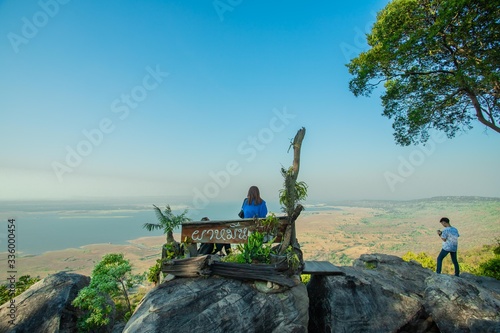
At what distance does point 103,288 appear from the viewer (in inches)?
294

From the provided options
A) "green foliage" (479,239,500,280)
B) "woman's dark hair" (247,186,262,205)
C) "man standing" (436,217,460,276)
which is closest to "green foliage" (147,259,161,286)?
"woman's dark hair" (247,186,262,205)

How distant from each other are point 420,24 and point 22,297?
794 inches

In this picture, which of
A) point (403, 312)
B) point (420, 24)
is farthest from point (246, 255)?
point (420, 24)

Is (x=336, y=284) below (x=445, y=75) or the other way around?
below

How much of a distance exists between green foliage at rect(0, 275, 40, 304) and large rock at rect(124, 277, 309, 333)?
7.10m

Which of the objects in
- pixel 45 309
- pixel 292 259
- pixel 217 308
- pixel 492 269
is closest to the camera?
pixel 217 308

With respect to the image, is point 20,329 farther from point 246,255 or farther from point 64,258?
point 64,258

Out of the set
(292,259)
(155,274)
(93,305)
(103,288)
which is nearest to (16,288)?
(93,305)

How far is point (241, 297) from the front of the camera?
5.96 m

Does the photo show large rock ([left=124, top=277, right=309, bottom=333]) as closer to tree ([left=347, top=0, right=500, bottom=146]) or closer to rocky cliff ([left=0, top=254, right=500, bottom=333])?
rocky cliff ([left=0, top=254, right=500, bottom=333])

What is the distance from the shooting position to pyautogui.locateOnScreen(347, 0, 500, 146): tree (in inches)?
458

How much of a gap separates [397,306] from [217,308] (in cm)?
561

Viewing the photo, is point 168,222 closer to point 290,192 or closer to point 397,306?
point 290,192

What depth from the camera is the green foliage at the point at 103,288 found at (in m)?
7.35
